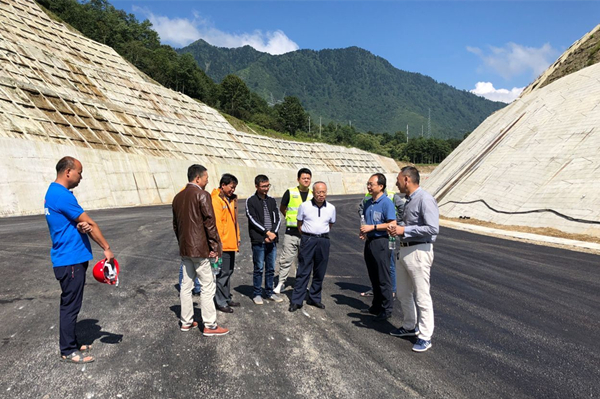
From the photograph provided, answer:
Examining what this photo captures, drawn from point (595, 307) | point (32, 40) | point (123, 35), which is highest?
point (123, 35)

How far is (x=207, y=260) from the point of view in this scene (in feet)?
17.2

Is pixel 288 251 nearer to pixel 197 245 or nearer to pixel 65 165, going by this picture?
pixel 197 245

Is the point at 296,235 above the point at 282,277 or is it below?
above

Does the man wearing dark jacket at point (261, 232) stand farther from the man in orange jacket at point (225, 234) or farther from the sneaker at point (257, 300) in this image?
the man in orange jacket at point (225, 234)

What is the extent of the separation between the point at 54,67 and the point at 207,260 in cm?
3512

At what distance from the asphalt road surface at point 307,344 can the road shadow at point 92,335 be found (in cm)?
3

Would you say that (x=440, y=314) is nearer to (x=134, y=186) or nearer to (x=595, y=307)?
(x=595, y=307)

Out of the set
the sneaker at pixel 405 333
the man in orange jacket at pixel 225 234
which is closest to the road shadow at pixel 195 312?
the man in orange jacket at pixel 225 234

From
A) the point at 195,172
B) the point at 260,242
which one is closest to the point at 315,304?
the point at 260,242

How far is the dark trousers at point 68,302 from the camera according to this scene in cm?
421

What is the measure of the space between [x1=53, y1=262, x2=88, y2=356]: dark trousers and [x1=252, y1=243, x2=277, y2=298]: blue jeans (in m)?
3.00

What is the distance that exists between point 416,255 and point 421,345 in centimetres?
117

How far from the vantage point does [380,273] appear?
19.3 ft

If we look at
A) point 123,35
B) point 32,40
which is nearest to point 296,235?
point 32,40
